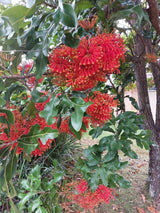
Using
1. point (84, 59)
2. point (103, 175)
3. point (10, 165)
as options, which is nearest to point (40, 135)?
point (10, 165)

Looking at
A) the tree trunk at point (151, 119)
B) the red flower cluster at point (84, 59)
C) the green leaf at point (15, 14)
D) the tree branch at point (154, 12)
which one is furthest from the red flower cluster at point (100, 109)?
the tree trunk at point (151, 119)

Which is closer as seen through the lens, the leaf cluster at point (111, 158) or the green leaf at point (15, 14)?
the green leaf at point (15, 14)

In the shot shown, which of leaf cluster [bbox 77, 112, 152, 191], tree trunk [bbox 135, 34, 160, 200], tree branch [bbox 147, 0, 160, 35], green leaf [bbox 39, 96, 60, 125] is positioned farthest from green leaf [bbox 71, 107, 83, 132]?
tree trunk [bbox 135, 34, 160, 200]

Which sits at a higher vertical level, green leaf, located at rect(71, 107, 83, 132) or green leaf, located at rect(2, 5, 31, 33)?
green leaf, located at rect(2, 5, 31, 33)

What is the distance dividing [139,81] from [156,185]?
2.93ft

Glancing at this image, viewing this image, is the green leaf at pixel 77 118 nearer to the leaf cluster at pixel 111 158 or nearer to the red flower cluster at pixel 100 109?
the red flower cluster at pixel 100 109

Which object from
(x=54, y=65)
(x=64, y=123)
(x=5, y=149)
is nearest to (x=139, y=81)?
(x=64, y=123)

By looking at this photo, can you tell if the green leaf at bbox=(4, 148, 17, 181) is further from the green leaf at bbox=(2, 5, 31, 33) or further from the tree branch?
the tree branch

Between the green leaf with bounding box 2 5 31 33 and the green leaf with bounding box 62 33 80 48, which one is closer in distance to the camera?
the green leaf with bounding box 2 5 31 33

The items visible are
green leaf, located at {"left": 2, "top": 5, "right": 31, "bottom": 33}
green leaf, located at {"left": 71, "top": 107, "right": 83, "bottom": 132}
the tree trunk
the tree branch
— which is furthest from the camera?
the tree trunk

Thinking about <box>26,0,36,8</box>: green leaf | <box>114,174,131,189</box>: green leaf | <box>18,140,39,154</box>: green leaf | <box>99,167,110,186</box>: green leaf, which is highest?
<box>26,0,36,8</box>: green leaf

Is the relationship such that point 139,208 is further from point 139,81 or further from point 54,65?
point 54,65

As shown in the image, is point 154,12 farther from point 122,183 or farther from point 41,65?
point 122,183

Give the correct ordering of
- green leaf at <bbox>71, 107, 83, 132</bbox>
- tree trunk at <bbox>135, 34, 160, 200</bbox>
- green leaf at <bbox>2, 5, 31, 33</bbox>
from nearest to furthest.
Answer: green leaf at <bbox>2, 5, 31, 33</bbox> < green leaf at <bbox>71, 107, 83, 132</bbox> < tree trunk at <bbox>135, 34, 160, 200</bbox>
